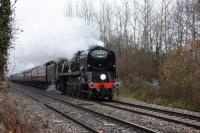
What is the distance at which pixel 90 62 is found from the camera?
25641 millimetres

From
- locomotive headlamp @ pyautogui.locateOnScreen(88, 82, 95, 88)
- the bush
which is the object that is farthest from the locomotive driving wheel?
the bush

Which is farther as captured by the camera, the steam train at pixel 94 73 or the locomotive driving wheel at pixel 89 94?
the locomotive driving wheel at pixel 89 94

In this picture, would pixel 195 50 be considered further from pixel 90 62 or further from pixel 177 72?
pixel 90 62

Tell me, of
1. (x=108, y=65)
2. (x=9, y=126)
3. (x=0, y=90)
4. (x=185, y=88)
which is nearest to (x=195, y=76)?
(x=185, y=88)

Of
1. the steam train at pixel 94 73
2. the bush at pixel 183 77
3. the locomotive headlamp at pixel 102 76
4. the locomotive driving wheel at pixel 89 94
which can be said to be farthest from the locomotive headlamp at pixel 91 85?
the bush at pixel 183 77

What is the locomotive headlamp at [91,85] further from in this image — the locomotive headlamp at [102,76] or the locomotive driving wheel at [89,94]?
the locomotive headlamp at [102,76]

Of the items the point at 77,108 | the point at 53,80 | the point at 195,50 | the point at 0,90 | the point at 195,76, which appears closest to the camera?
the point at 0,90

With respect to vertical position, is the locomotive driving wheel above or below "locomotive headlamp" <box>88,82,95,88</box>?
below

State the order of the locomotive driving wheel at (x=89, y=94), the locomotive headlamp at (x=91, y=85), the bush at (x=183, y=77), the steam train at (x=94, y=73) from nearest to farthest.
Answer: the bush at (x=183, y=77)
the locomotive headlamp at (x=91, y=85)
the steam train at (x=94, y=73)
the locomotive driving wheel at (x=89, y=94)

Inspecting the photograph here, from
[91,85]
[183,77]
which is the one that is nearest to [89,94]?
[91,85]

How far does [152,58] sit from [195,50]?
2294 cm

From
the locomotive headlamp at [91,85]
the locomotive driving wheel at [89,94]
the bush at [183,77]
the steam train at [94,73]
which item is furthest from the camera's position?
the locomotive driving wheel at [89,94]

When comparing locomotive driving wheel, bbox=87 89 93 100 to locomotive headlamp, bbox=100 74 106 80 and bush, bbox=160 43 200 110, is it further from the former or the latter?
bush, bbox=160 43 200 110

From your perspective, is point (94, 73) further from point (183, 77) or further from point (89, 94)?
point (183, 77)
